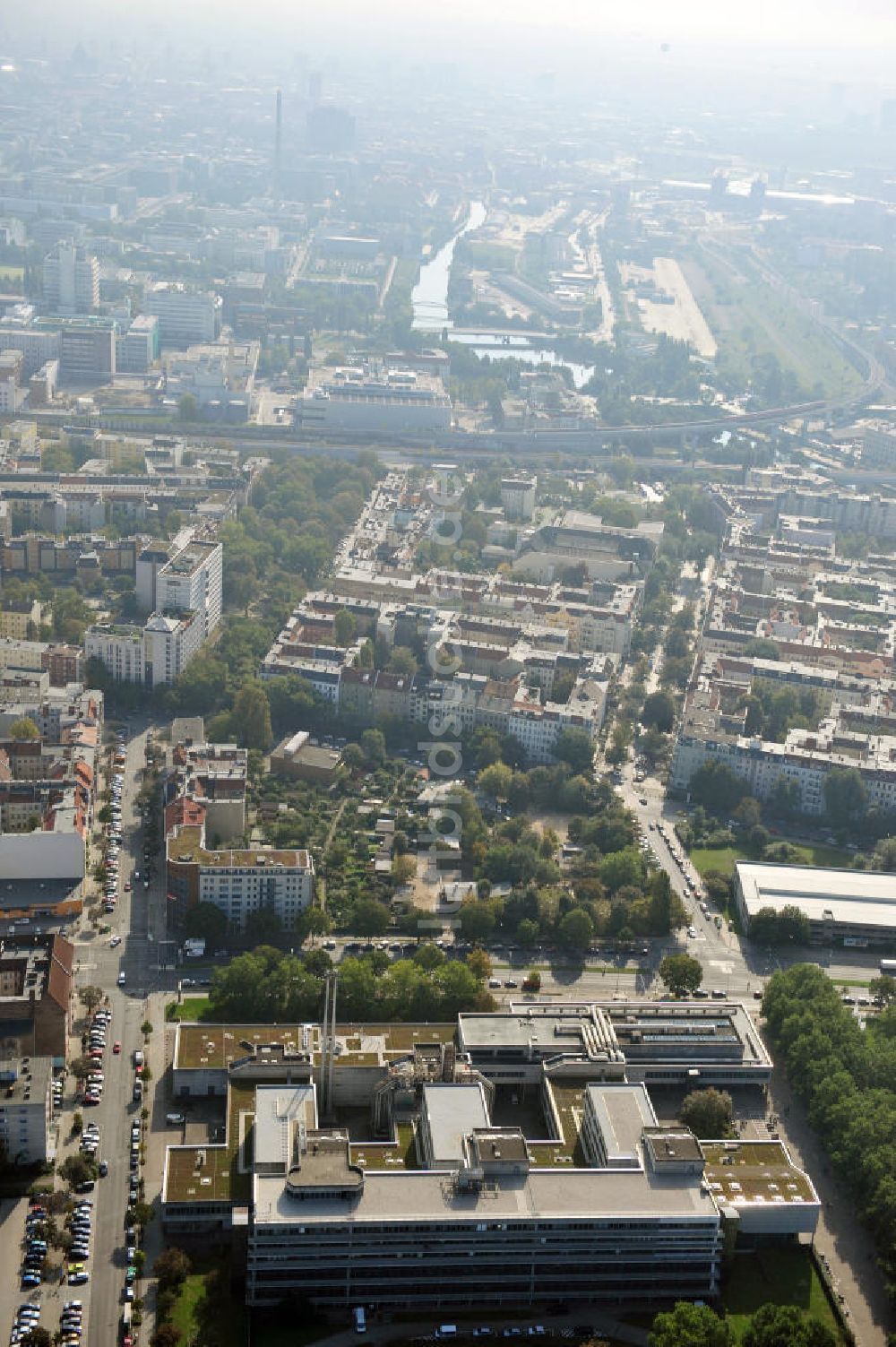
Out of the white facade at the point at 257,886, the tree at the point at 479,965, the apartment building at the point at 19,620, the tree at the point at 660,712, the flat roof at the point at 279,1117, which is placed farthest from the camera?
the apartment building at the point at 19,620

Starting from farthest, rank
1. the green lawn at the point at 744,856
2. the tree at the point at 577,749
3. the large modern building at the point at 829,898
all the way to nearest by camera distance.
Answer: the tree at the point at 577,749 → the green lawn at the point at 744,856 → the large modern building at the point at 829,898

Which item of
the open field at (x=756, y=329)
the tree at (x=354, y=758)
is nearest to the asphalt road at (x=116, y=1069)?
the tree at (x=354, y=758)

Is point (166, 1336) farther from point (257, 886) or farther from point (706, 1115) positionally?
point (257, 886)

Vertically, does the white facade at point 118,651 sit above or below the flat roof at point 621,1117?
below

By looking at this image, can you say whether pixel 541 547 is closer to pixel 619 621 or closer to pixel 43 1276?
pixel 619 621

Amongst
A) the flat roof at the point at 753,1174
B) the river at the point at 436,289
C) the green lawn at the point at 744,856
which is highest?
the flat roof at the point at 753,1174

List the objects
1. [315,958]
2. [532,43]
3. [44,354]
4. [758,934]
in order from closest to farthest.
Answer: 1. [315,958]
2. [758,934]
3. [44,354]
4. [532,43]

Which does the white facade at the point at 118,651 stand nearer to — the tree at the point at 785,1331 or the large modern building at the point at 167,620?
the large modern building at the point at 167,620

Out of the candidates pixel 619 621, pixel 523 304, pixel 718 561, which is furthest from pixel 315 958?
pixel 523 304
